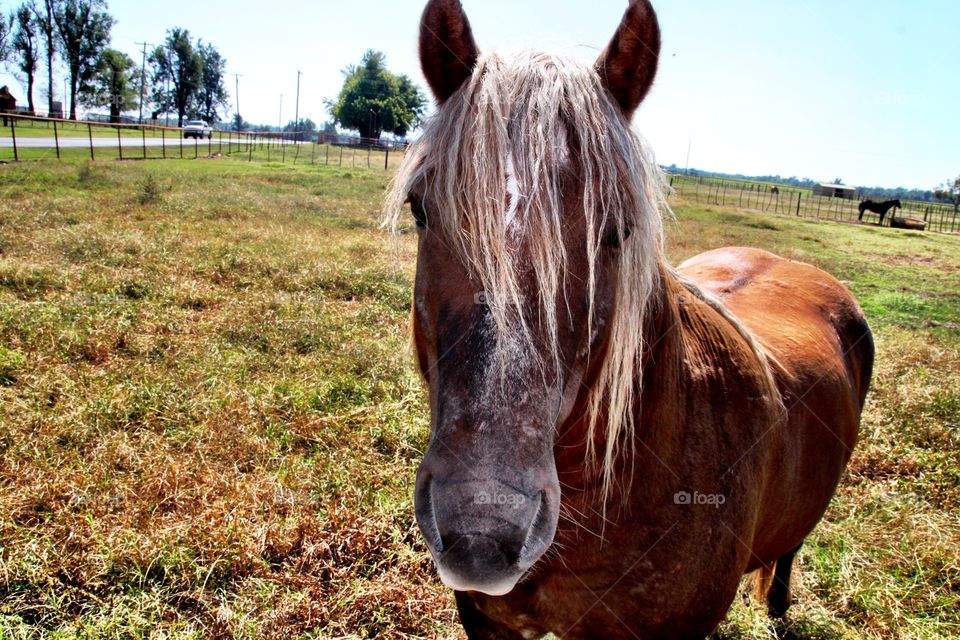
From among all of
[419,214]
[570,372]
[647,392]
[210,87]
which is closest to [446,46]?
[419,214]

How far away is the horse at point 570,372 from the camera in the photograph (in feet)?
3.97

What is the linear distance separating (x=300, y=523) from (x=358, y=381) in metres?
1.91

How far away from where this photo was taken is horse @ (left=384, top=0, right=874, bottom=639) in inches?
47.6

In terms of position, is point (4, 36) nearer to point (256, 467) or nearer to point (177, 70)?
point (177, 70)

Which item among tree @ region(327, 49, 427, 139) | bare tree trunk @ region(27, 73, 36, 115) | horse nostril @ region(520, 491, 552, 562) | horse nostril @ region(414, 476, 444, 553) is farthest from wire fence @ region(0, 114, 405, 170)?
horse nostril @ region(520, 491, 552, 562)

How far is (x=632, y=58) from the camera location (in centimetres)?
171

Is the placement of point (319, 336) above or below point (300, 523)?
above

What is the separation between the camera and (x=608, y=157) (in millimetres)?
1539

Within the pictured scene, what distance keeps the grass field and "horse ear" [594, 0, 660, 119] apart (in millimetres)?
960

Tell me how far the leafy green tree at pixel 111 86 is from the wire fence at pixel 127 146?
23.5 ft

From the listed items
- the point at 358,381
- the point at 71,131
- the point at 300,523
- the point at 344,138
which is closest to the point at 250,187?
the point at 358,381

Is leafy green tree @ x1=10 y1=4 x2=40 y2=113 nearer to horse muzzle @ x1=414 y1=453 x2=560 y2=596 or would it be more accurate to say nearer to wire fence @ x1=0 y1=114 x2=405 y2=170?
wire fence @ x1=0 y1=114 x2=405 y2=170

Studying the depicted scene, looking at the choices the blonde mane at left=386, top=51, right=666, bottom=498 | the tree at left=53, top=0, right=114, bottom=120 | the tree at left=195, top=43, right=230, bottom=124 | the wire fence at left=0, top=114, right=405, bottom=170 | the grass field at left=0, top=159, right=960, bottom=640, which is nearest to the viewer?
the blonde mane at left=386, top=51, right=666, bottom=498

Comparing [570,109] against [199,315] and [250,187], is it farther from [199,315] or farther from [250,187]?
[250,187]
